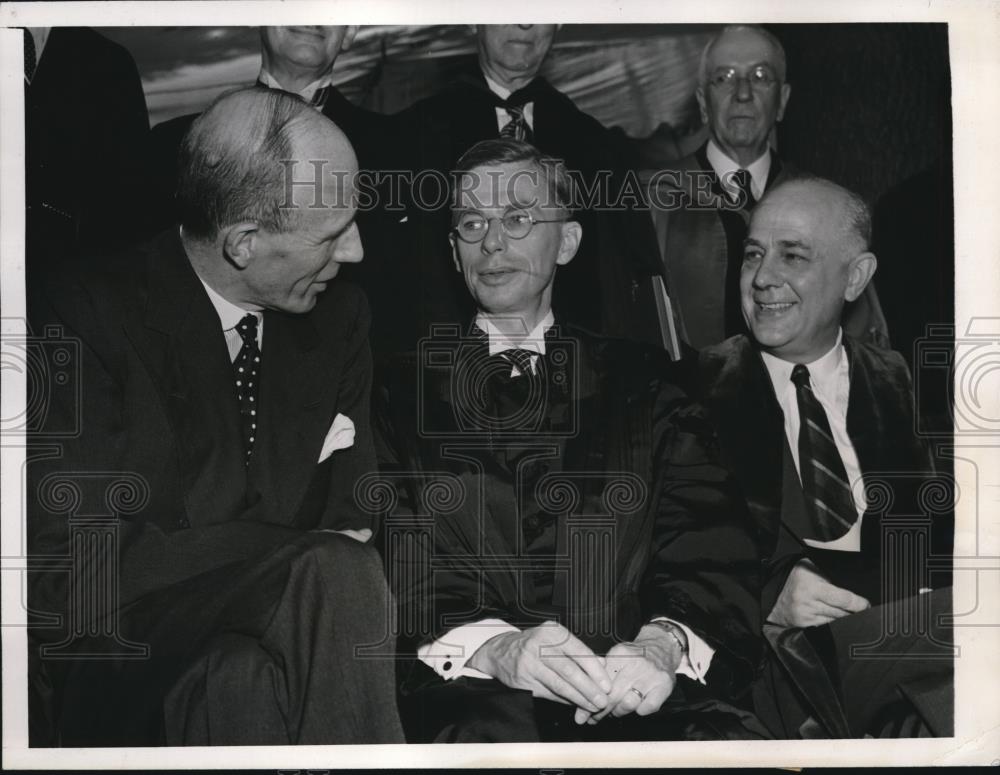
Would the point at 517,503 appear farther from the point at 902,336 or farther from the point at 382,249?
the point at 902,336

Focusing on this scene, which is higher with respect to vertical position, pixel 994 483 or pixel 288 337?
pixel 288 337

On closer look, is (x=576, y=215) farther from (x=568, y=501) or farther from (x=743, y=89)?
(x=568, y=501)

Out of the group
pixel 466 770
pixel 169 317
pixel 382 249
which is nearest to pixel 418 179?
pixel 382 249

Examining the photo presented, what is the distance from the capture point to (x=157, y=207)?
4.37m

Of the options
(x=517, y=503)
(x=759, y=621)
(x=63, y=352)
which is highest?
(x=63, y=352)

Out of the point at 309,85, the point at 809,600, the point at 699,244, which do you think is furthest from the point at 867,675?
the point at 309,85

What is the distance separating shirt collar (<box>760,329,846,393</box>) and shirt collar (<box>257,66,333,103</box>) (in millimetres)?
1965

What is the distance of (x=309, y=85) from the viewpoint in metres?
4.40

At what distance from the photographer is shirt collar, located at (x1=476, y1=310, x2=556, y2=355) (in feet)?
14.5

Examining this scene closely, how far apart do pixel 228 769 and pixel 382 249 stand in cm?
205

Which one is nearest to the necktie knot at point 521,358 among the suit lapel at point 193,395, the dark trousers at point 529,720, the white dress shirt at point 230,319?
the white dress shirt at point 230,319

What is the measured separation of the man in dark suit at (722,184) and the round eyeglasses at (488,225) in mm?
491

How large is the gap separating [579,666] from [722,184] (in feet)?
6.28

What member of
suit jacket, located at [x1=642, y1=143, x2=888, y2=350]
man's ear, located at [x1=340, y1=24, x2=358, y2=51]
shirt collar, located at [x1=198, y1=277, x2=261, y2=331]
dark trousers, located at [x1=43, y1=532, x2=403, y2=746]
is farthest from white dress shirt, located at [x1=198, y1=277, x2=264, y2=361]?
suit jacket, located at [x1=642, y1=143, x2=888, y2=350]
